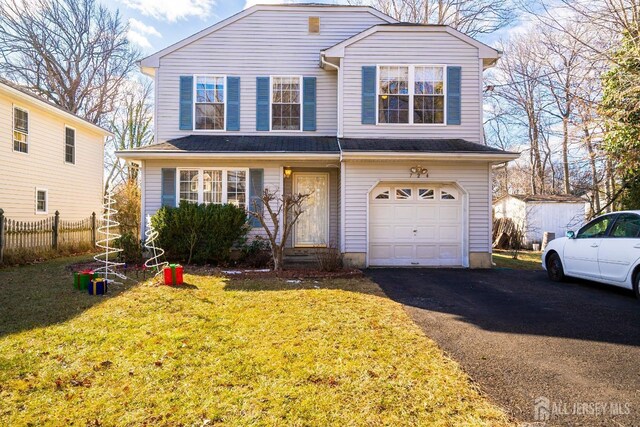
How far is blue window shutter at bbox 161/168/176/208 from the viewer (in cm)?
1047

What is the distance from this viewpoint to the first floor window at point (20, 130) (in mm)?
11273

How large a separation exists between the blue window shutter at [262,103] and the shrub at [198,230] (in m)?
3.29

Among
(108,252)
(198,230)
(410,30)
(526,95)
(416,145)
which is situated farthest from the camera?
(526,95)

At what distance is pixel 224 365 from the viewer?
345 cm

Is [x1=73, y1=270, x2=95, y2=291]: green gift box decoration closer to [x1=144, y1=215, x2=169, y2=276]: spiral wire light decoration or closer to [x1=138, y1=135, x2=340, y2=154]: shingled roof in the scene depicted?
[x1=144, y1=215, x2=169, y2=276]: spiral wire light decoration

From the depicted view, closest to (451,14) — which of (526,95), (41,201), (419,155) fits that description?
(526,95)

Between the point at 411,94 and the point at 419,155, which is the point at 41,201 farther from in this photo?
the point at 411,94

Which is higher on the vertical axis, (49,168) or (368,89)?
(368,89)

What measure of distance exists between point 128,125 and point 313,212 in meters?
18.3

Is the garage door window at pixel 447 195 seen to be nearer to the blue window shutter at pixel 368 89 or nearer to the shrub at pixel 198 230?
the blue window shutter at pixel 368 89

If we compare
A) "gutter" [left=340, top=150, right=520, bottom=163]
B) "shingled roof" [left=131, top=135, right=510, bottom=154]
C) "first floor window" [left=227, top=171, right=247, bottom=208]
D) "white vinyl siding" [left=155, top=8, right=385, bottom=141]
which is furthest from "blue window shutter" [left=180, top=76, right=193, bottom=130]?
"gutter" [left=340, top=150, right=520, bottom=163]

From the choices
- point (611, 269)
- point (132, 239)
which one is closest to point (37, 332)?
point (132, 239)

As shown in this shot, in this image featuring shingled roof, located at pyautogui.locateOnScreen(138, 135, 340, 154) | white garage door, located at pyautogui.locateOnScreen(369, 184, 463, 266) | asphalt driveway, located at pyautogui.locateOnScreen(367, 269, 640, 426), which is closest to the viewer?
asphalt driveway, located at pyautogui.locateOnScreen(367, 269, 640, 426)

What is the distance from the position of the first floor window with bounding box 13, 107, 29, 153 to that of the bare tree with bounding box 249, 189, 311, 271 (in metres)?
7.96
